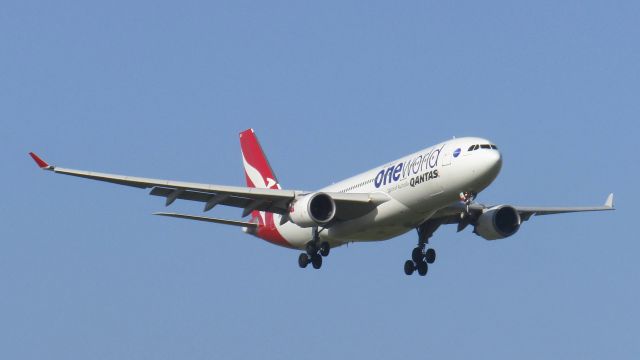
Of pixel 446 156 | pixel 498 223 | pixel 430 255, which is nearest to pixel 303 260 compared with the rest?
pixel 430 255

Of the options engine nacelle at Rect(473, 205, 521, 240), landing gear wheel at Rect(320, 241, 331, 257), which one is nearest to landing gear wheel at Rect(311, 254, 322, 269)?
landing gear wheel at Rect(320, 241, 331, 257)

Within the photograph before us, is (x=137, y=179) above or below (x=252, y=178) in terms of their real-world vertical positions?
below

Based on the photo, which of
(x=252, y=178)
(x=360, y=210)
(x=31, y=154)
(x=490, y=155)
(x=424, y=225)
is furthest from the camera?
(x=252, y=178)

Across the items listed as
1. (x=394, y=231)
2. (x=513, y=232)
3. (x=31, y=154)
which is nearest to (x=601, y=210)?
(x=513, y=232)

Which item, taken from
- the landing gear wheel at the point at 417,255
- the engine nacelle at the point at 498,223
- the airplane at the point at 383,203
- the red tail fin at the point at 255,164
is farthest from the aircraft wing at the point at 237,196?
the red tail fin at the point at 255,164

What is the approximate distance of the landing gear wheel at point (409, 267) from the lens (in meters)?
57.4

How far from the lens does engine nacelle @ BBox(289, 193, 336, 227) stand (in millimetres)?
52688

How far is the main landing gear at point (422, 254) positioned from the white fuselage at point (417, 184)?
2.46 metres

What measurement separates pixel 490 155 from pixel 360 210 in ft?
19.6

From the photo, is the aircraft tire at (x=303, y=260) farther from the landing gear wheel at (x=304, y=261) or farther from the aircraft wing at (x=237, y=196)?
the aircraft wing at (x=237, y=196)

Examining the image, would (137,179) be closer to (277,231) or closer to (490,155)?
(277,231)

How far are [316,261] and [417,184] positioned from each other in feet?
21.2

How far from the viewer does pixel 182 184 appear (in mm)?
52812

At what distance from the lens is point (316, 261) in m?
55.6
